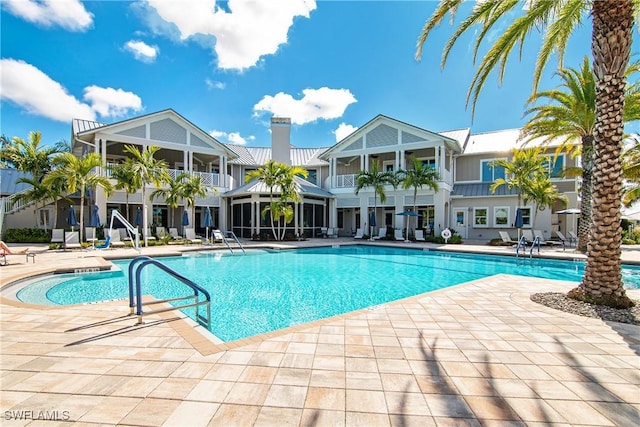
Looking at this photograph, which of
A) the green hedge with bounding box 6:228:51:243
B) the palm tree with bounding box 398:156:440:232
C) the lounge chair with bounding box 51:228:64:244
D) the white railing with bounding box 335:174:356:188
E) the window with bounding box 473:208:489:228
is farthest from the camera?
the white railing with bounding box 335:174:356:188

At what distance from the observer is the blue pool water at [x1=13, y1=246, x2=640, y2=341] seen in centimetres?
656

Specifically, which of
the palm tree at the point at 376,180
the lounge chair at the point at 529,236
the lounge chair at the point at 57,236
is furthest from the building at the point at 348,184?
the lounge chair at the point at 57,236

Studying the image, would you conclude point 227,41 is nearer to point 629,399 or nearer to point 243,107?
point 243,107

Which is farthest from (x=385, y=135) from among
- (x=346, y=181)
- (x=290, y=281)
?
(x=290, y=281)

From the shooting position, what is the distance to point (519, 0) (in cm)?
652

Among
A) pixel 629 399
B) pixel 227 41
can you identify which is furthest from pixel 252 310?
pixel 227 41

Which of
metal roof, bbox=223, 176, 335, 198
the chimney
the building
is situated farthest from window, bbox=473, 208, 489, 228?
the chimney

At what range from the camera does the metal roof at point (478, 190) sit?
20.8 m

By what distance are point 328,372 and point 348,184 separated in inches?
820

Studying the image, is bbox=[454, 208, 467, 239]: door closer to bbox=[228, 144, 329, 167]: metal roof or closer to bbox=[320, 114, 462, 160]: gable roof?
bbox=[320, 114, 462, 160]: gable roof

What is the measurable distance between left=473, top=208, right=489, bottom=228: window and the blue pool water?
7.88m

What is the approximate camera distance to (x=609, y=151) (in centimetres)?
555

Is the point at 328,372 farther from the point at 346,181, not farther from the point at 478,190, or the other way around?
the point at 478,190

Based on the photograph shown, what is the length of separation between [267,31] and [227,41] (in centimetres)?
362
